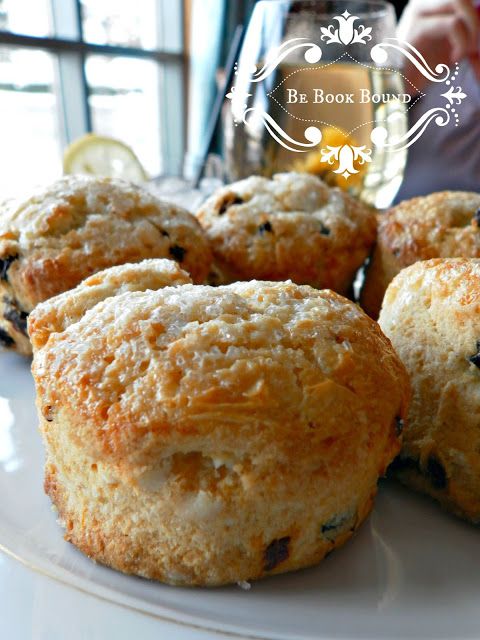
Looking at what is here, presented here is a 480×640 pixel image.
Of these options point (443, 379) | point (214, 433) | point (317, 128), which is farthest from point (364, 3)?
point (214, 433)

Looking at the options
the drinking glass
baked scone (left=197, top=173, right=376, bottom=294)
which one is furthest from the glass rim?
baked scone (left=197, top=173, right=376, bottom=294)

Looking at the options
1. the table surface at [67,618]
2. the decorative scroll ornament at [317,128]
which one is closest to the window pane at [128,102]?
the decorative scroll ornament at [317,128]

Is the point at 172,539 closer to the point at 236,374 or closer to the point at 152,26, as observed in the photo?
the point at 236,374

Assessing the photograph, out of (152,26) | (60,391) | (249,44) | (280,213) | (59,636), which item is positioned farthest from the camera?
(152,26)

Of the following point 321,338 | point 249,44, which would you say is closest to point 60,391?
point 321,338

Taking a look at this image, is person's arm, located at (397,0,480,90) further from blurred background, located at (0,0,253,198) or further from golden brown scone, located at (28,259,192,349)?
golden brown scone, located at (28,259,192,349)

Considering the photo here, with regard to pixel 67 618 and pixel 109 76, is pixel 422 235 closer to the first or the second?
pixel 67 618
